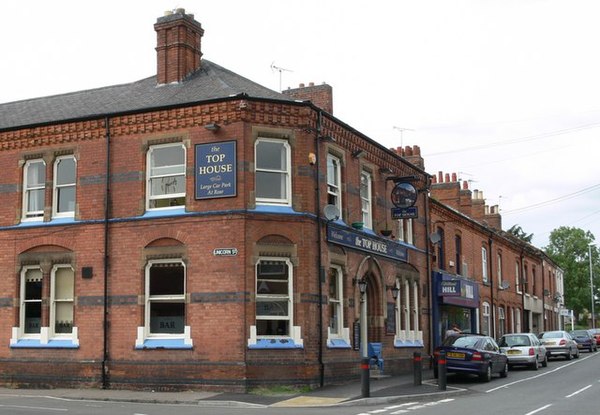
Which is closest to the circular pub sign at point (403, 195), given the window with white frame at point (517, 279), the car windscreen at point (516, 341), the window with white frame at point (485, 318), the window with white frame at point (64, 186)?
the car windscreen at point (516, 341)

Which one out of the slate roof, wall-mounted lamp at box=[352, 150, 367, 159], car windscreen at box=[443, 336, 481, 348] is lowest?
car windscreen at box=[443, 336, 481, 348]

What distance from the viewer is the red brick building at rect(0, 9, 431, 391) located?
2075 centimetres

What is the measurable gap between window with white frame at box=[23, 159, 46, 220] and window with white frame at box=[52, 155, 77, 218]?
506mm

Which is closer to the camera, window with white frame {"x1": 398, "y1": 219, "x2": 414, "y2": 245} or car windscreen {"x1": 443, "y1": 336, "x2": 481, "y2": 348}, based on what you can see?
car windscreen {"x1": 443, "y1": 336, "x2": 481, "y2": 348}

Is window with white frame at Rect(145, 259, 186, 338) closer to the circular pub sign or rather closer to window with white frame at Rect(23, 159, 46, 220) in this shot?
window with white frame at Rect(23, 159, 46, 220)

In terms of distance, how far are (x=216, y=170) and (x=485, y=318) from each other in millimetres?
24261

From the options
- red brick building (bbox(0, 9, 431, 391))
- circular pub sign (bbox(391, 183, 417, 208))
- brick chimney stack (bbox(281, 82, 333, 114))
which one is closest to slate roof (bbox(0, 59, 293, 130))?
red brick building (bbox(0, 9, 431, 391))

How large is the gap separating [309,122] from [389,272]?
7.55 metres

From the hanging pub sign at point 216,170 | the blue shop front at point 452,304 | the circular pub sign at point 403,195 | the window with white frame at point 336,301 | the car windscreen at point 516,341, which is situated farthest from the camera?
the blue shop front at point 452,304

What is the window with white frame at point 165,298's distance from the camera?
69.9 ft

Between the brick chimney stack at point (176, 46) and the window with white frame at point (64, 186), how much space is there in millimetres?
4016

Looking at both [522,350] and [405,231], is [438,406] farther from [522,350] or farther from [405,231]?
[522,350]

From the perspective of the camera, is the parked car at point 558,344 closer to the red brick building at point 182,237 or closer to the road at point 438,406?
the road at point 438,406

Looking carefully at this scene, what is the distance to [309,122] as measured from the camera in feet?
72.7
